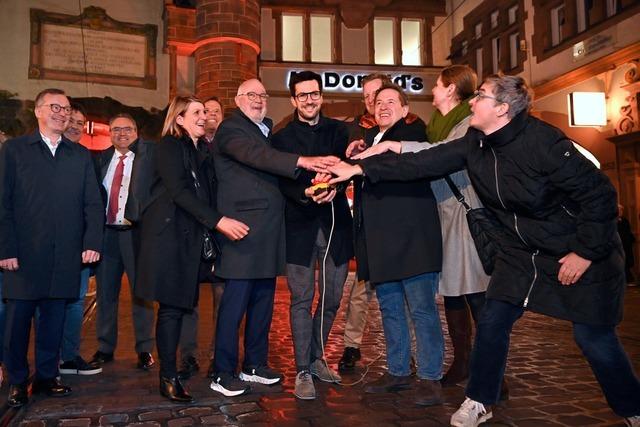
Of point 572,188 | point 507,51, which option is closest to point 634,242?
point 507,51

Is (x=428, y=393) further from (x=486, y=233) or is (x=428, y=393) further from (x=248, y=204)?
(x=248, y=204)

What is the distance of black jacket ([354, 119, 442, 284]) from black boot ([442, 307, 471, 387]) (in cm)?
47

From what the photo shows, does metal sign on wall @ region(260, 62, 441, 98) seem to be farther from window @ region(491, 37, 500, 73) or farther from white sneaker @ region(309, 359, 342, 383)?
white sneaker @ region(309, 359, 342, 383)

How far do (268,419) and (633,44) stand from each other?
11410 mm

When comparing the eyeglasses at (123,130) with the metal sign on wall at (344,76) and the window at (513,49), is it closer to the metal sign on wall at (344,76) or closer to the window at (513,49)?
the window at (513,49)

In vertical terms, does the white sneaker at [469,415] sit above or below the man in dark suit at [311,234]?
below

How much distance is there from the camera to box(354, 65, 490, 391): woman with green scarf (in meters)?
3.84

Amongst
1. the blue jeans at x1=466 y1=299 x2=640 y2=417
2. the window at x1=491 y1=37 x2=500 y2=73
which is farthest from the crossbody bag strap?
the window at x1=491 y1=37 x2=500 y2=73

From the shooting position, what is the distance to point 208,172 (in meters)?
4.35

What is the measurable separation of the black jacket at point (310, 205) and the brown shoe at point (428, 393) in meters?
1.00

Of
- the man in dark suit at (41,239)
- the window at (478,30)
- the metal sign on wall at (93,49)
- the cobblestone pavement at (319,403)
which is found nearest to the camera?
the cobblestone pavement at (319,403)

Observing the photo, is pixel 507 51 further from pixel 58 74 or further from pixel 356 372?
pixel 356 372

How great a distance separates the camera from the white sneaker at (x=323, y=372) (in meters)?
4.22

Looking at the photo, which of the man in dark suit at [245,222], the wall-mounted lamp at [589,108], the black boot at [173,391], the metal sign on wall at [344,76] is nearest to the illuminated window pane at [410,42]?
the metal sign on wall at [344,76]
